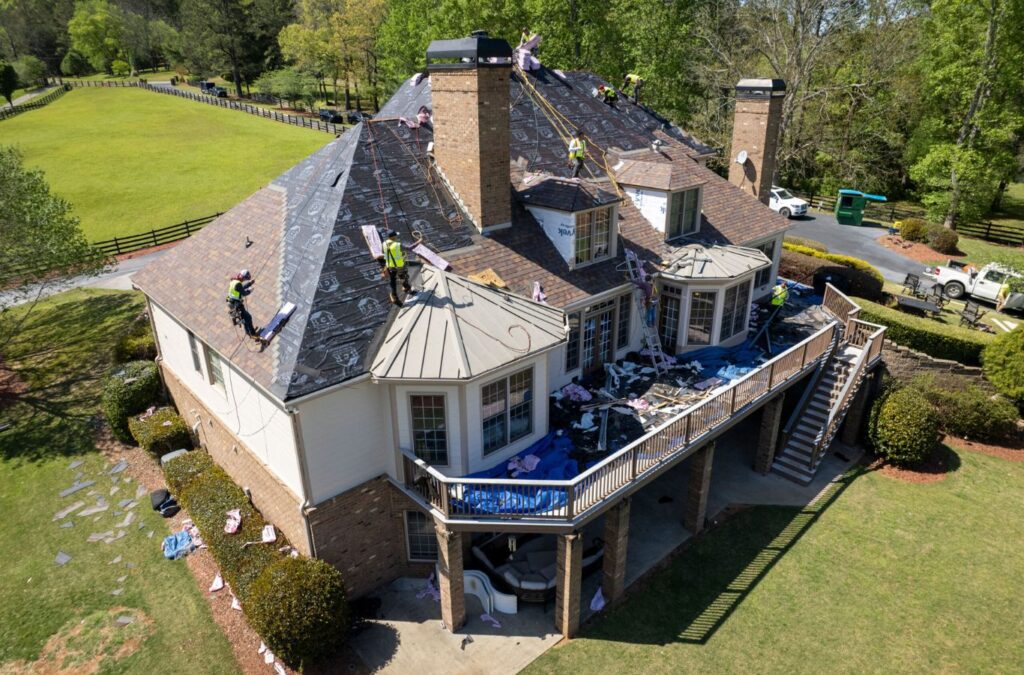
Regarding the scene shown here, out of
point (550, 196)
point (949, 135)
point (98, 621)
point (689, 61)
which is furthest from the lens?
point (689, 61)

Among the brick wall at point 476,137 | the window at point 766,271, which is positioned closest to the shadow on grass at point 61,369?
the brick wall at point 476,137

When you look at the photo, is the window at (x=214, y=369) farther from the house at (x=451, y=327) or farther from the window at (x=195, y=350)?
the window at (x=195, y=350)

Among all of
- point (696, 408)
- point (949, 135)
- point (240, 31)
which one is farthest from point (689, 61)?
point (240, 31)

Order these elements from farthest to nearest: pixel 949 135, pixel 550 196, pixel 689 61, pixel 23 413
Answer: pixel 689 61, pixel 949 135, pixel 23 413, pixel 550 196

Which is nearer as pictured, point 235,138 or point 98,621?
point 98,621

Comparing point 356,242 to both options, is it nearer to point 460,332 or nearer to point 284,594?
point 460,332

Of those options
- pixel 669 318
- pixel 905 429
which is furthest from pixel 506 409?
pixel 905 429

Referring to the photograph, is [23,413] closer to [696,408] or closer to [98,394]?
[98,394]
